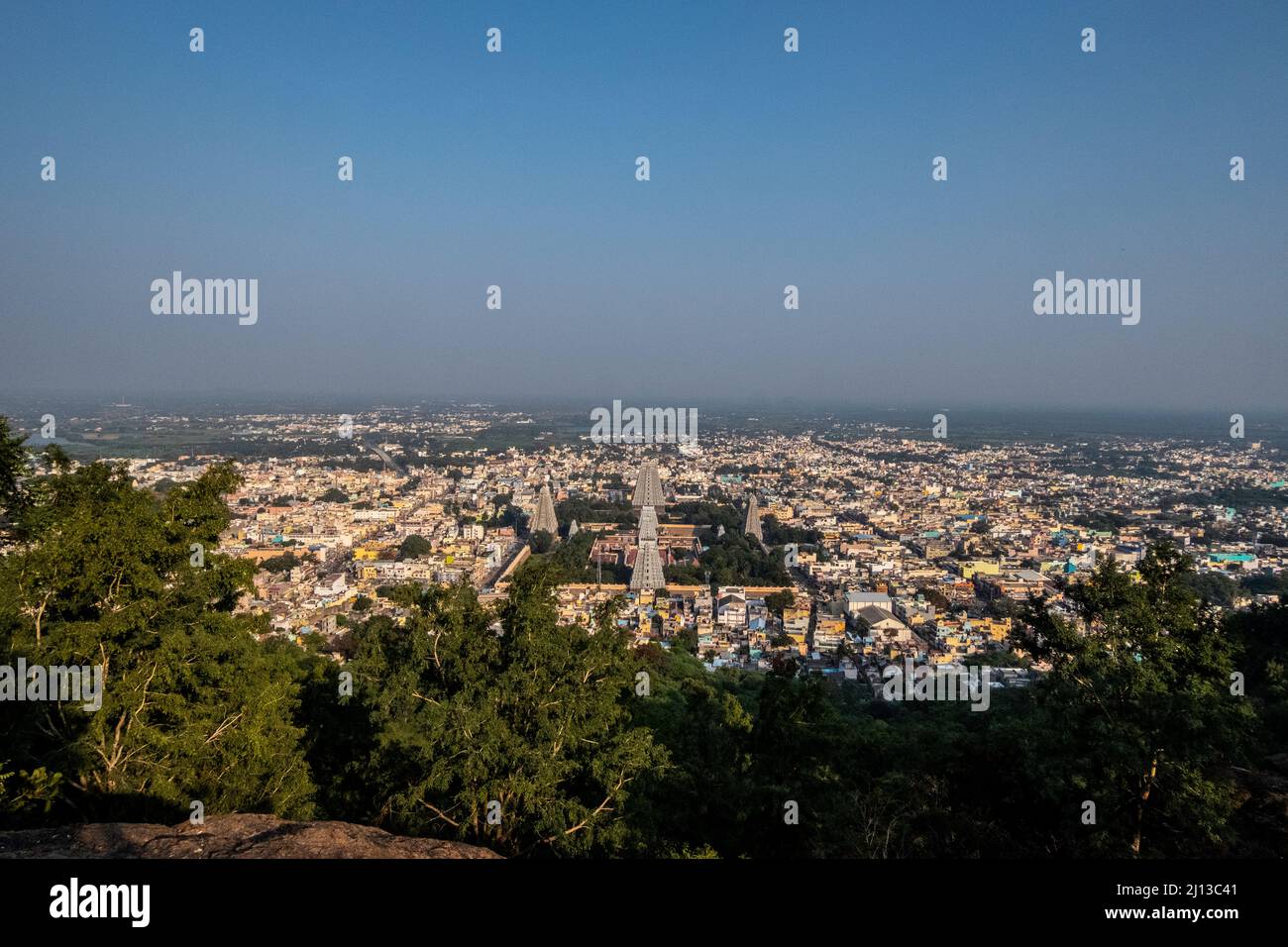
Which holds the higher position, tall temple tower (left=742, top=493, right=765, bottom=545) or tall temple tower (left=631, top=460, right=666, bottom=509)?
tall temple tower (left=631, top=460, right=666, bottom=509)

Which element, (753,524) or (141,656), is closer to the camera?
(141,656)

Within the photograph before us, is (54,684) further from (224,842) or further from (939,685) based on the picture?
(939,685)

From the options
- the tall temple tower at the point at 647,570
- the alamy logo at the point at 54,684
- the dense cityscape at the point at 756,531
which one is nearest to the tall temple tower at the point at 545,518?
the dense cityscape at the point at 756,531

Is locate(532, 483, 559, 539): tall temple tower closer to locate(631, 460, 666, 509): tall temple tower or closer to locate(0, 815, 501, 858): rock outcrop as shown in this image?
locate(631, 460, 666, 509): tall temple tower

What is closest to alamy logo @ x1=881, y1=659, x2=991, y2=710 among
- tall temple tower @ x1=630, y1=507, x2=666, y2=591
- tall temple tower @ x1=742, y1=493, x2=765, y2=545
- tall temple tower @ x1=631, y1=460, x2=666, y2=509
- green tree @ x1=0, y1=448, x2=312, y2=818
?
green tree @ x1=0, y1=448, x2=312, y2=818

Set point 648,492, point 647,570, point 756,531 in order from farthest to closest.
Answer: point 648,492 → point 756,531 → point 647,570
